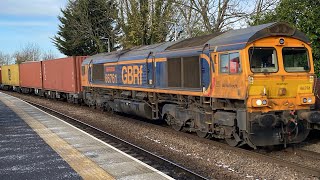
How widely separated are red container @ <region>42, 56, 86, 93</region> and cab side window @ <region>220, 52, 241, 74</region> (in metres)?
15.4

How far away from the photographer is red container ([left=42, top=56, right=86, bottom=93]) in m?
23.9

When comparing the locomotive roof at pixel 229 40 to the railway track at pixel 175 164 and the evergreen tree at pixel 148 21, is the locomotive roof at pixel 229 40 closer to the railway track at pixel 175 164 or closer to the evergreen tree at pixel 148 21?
the railway track at pixel 175 164

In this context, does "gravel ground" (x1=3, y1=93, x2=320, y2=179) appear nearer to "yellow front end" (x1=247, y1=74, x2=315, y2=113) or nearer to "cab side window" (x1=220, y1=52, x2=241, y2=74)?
"yellow front end" (x1=247, y1=74, x2=315, y2=113)

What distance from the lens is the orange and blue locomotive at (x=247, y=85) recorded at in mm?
9008

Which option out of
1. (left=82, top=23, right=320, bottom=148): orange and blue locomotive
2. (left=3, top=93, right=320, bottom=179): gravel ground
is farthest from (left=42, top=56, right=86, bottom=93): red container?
(left=82, top=23, right=320, bottom=148): orange and blue locomotive

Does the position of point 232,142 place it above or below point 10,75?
below

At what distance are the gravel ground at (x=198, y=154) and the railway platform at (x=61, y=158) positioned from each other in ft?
4.45

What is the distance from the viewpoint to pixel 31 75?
3534cm

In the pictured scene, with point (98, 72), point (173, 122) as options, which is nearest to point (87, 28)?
point (98, 72)

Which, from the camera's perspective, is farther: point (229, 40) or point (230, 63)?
point (229, 40)

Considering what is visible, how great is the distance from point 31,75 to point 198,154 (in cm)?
2918

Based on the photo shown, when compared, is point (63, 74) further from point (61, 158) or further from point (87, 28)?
point (87, 28)

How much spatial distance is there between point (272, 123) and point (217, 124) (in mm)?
1800

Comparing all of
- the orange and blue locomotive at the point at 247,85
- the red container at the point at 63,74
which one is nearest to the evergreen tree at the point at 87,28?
the red container at the point at 63,74
